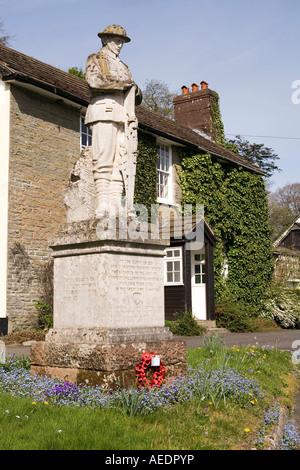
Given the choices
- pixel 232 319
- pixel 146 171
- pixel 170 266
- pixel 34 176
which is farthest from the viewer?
pixel 232 319

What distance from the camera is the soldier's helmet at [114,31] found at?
686cm

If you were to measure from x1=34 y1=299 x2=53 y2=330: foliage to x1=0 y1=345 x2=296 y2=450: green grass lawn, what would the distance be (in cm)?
864

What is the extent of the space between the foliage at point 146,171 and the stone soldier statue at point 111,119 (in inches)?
433

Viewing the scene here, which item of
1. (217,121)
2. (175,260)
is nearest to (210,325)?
(175,260)

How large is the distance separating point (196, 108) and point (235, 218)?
6422 mm

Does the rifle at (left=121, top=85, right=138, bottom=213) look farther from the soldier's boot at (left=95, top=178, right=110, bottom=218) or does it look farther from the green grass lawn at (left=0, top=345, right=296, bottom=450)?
the green grass lawn at (left=0, top=345, right=296, bottom=450)

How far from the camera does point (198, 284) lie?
19.8m

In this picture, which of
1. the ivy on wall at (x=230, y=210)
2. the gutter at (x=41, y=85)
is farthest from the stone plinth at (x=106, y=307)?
the ivy on wall at (x=230, y=210)

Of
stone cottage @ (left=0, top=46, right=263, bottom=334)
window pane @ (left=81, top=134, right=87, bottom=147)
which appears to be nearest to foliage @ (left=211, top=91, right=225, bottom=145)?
stone cottage @ (left=0, top=46, right=263, bottom=334)

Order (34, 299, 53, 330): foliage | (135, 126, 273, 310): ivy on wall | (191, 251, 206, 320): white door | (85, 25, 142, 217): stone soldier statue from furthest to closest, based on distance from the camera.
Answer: (191, 251, 206, 320): white door, (135, 126, 273, 310): ivy on wall, (34, 299, 53, 330): foliage, (85, 25, 142, 217): stone soldier statue

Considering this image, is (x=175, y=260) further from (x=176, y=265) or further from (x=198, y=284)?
(x=198, y=284)

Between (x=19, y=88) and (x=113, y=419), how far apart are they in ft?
39.2

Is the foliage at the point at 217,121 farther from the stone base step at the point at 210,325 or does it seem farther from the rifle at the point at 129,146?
the rifle at the point at 129,146

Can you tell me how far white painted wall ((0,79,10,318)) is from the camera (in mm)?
13891
